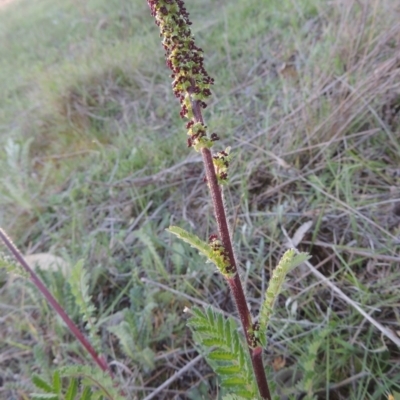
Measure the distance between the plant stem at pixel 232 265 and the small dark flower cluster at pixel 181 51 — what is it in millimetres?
29

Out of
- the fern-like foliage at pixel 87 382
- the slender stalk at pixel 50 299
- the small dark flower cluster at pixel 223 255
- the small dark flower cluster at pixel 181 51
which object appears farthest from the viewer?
the slender stalk at pixel 50 299

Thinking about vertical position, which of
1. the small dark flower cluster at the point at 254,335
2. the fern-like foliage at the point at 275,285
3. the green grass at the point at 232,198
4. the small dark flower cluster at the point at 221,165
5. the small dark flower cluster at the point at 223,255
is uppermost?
the small dark flower cluster at the point at 221,165

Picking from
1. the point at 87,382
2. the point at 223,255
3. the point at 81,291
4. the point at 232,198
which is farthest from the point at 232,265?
the point at 232,198

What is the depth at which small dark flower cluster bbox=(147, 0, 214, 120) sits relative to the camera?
28.7 inches

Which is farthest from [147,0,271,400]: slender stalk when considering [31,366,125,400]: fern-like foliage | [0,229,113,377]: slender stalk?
[0,229,113,377]: slender stalk

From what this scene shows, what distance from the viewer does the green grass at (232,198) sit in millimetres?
1463

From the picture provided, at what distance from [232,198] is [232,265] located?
127 centimetres

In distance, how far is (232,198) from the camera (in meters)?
2.12

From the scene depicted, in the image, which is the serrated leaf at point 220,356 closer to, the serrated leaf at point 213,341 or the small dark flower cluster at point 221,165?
the serrated leaf at point 213,341

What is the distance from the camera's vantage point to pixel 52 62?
16.8 ft

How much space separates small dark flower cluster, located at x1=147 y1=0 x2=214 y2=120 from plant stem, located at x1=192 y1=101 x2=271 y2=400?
0.09ft

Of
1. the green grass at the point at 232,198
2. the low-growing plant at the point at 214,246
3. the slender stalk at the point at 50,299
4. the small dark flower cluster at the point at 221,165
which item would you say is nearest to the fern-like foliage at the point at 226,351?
the low-growing plant at the point at 214,246

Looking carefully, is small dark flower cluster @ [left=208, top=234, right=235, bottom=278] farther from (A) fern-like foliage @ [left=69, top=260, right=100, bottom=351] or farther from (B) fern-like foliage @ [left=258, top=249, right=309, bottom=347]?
(A) fern-like foliage @ [left=69, top=260, right=100, bottom=351]

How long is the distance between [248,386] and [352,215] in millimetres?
937
